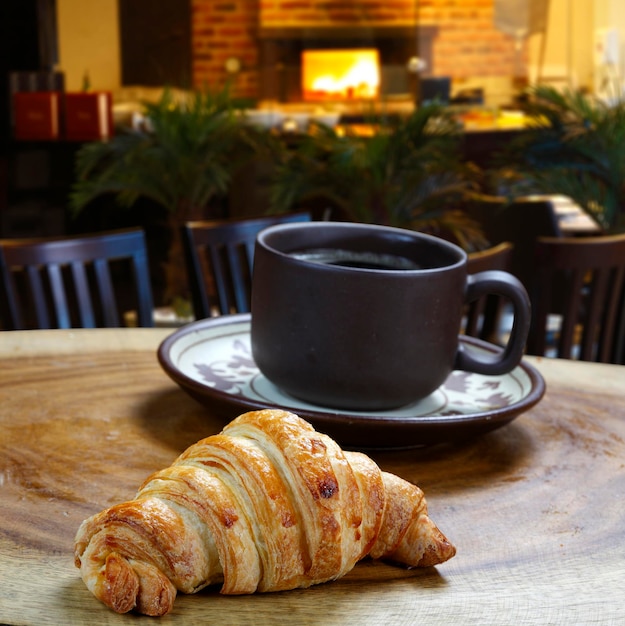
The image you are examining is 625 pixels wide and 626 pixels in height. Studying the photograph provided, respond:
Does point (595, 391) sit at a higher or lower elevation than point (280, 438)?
lower

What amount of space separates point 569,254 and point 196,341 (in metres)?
0.73

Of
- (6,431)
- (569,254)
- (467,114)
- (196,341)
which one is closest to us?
(6,431)

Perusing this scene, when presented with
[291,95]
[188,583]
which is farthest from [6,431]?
[291,95]

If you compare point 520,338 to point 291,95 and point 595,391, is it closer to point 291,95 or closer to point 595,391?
point 595,391

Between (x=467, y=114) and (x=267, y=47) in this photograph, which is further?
(x=267, y=47)

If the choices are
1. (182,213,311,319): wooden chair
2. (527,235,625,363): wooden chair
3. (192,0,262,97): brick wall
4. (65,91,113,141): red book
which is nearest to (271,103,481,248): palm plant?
(182,213,311,319): wooden chair

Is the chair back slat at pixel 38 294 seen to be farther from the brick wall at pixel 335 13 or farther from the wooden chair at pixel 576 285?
the brick wall at pixel 335 13

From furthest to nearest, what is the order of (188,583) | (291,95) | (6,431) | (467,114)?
(291,95), (467,114), (6,431), (188,583)

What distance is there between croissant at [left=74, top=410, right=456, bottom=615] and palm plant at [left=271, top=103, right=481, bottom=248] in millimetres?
2473

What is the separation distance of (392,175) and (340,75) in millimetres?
3149

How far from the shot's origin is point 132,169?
3.24 m

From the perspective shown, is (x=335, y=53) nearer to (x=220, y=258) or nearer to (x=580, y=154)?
(x=580, y=154)

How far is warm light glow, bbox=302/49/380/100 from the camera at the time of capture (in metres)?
6.02

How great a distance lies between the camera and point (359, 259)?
923 millimetres
